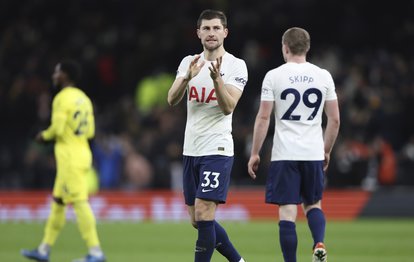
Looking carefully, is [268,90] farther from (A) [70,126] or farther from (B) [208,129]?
(A) [70,126]

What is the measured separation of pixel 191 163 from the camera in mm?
9859

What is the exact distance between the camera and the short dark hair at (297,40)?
1011cm

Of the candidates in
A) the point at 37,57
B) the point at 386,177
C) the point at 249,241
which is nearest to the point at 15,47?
the point at 37,57

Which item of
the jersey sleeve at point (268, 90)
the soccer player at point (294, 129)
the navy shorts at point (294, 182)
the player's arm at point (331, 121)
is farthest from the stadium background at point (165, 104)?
the jersey sleeve at point (268, 90)

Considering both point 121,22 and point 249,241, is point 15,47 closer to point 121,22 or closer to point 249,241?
point 121,22

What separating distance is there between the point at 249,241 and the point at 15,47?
440 inches

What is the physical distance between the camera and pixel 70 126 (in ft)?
41.1

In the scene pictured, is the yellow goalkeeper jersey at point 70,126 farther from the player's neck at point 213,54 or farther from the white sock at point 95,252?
the player's neck at point 213,54

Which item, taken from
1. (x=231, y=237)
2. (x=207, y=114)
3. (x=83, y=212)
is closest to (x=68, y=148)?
(x=83, y=212)

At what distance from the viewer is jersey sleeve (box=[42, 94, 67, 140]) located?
1235cm

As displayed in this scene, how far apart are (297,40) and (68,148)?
12.0 ft

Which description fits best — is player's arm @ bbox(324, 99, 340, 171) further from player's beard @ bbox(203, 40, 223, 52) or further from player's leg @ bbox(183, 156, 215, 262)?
player's leg @ bbox(183, 156, 215, 262)

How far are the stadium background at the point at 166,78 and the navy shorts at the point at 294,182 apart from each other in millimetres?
10255

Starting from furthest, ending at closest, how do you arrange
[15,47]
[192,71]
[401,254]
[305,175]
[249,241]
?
[15,47] < [249,241] < [401,254] < [305,175] < [192,71]
